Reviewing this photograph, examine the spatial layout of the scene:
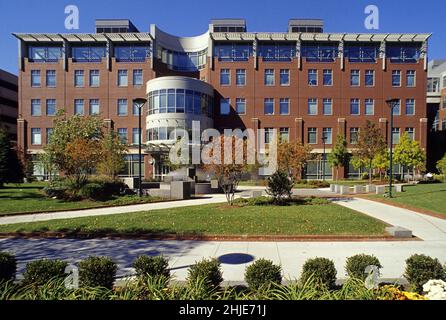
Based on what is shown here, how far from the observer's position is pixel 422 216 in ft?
41.0

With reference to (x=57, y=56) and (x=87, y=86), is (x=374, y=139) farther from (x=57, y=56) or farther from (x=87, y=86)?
(x=57, y=56)

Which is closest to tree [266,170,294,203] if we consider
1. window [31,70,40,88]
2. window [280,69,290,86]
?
window [280,69,290,86]

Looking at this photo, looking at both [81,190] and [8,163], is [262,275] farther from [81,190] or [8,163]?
[8,163]

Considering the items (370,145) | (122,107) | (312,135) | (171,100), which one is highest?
(171,100)

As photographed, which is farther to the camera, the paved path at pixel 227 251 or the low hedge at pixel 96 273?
the paved path at pixel 227 251

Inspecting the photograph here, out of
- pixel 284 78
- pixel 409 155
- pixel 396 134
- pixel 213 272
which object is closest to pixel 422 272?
pixel 213 272

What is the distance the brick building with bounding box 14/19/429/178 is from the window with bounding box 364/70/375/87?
156mm

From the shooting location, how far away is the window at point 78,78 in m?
42.9

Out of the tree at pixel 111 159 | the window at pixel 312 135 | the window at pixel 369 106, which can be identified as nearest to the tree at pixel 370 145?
the window at pixel 312 135

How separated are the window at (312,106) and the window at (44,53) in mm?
41810

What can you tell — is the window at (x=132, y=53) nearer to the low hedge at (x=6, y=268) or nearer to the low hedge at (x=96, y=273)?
the low hedge at (x=6, y=268)

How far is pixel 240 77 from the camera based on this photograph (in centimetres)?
4259

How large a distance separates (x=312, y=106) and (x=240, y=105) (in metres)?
11.7
